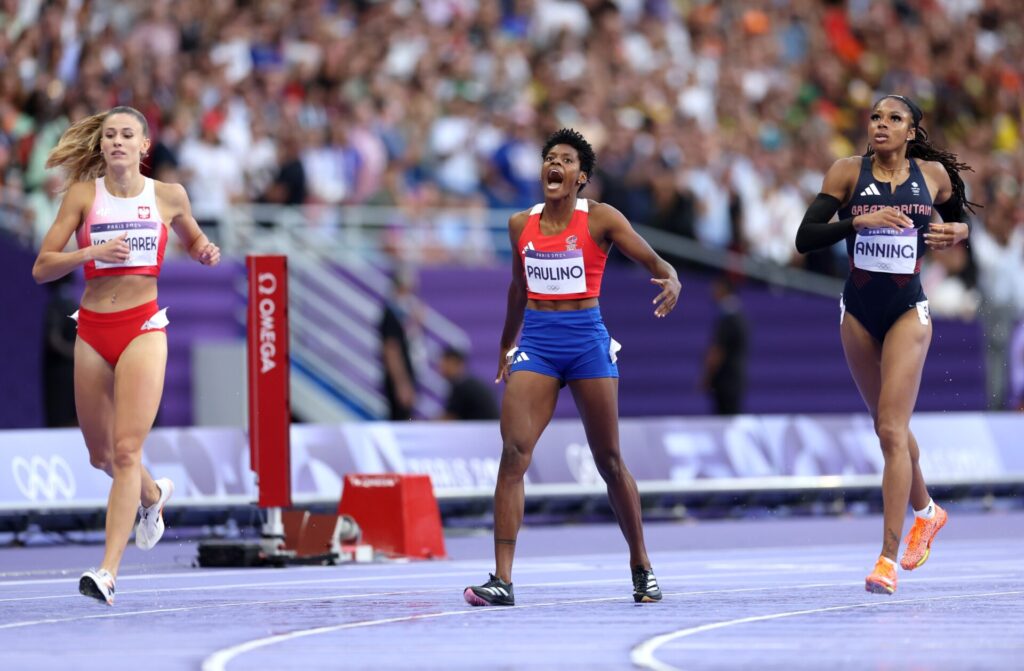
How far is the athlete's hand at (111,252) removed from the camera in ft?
33.1

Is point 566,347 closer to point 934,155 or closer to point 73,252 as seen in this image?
point 934,155

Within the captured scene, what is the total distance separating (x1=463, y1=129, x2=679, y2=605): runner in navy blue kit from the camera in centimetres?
1022

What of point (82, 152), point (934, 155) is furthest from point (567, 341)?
point (82, 152)

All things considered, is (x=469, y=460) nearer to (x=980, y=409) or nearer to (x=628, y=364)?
(x=628, y=364)

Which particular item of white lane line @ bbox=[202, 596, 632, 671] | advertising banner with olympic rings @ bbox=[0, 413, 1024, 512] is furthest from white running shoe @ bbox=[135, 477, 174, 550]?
advertising banner with olympic rings @ bbox=[0, 413, 1024, 512]

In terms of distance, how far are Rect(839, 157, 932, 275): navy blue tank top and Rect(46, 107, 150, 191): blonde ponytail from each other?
13.0 feet

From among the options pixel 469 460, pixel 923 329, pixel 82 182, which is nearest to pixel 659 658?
pixel 923 329

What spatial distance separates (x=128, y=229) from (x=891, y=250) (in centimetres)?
415

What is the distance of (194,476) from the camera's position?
57.2 feet

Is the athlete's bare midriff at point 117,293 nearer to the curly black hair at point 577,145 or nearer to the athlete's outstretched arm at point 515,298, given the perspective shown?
the athlete's outstretched arm at point 515,298

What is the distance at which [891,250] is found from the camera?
10750 mm

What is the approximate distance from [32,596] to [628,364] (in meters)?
13.2

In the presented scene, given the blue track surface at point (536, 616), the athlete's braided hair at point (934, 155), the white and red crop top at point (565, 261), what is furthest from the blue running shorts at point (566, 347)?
the athlete's braided hair at point (934, 155)

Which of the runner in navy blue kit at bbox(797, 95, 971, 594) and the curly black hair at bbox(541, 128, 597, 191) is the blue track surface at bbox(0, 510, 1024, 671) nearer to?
the runner in navy blue kit at bbox(797, 95, 971, 594)
